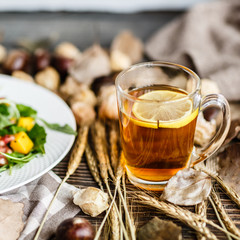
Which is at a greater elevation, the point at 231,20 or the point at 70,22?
the point at 231,20

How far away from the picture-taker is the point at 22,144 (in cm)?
140

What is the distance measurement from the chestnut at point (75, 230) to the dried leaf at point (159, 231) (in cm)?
16

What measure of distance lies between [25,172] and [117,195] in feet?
1.15

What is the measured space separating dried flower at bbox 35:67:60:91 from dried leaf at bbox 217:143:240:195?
1048 mm

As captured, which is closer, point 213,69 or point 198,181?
point 198,181

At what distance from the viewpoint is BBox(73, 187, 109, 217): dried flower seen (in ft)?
3.90

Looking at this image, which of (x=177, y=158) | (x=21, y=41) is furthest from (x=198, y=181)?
(x=21, y=41)

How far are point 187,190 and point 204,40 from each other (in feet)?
4.42

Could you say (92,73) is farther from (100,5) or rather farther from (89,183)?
(100,5)

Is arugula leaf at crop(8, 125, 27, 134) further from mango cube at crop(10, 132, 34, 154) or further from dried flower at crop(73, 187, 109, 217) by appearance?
dried flower at crop(73, 187, 109, 217)

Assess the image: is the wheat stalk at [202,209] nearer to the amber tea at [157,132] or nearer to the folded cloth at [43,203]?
the amber tea at [157,132]

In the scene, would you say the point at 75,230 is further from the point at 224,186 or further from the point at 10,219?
the point at 224,186

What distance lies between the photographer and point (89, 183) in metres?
1.37

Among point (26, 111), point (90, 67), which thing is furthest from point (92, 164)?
point (90, 67)
